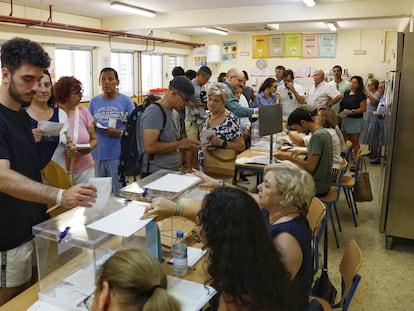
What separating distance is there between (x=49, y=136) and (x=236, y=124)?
1.64m

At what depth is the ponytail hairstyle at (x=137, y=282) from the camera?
991 millimetres

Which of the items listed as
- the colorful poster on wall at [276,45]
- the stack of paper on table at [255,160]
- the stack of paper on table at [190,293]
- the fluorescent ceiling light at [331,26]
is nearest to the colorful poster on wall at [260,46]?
the colorful poster on wall at [276,45]

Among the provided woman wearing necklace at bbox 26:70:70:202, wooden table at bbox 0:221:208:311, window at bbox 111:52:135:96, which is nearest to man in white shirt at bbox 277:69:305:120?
window at bbox 111:52:135:96

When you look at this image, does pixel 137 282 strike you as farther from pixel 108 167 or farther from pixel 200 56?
pixel 200 56

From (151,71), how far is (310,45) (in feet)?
13.0

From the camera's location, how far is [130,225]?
157 cm

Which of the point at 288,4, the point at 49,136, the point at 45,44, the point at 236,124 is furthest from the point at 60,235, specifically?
the point at 288,4

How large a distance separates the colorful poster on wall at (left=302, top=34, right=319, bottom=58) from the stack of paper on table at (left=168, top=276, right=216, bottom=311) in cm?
908

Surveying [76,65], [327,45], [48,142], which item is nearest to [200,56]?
[327,45]

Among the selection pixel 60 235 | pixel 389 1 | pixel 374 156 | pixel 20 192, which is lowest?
pixel 374 156

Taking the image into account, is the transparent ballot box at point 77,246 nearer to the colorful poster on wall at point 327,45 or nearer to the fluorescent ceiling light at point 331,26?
the fluorescent ceiling light at point 331,26

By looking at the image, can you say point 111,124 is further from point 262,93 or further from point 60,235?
point 262,93

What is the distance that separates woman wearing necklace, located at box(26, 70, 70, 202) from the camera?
98.3 inches

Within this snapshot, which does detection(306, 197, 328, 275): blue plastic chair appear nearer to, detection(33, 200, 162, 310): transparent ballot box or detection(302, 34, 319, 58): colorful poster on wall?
detection(33, 200, 162, 310): transparent ballot box
